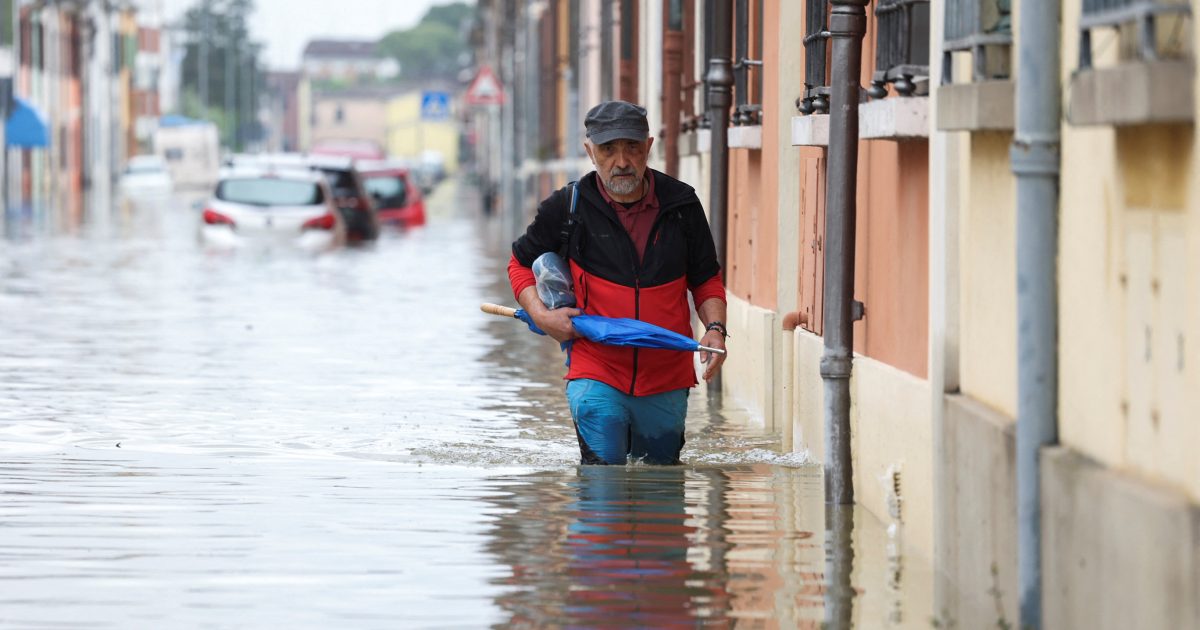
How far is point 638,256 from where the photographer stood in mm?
8570

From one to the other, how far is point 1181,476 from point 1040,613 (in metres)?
1.05

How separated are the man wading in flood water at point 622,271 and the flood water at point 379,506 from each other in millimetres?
397

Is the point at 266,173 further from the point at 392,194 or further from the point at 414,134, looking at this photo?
the point at 414,134

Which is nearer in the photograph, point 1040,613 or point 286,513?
point 1040,613

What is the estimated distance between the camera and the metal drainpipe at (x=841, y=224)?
870 cm

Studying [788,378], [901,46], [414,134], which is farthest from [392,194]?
[414,134]

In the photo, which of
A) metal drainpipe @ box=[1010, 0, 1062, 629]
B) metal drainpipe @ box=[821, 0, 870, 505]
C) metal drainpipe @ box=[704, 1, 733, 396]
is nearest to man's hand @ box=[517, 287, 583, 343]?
metal drainpipe @ box=[821, 0, 870, 505]

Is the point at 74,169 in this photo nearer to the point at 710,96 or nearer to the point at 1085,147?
the point at 710,96

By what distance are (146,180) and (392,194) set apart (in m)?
34.1

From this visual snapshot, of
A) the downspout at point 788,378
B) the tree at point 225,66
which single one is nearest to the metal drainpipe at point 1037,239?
the downspout at point 788,378

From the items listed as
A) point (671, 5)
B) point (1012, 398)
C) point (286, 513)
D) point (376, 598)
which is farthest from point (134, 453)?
point (671, 5)

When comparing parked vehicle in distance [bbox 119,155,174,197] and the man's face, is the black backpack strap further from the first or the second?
parked vehicle in distance [bbox 119,155,174,197]

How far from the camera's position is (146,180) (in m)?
80.5

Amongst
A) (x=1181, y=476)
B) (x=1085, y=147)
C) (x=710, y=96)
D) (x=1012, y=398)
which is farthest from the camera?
(x=710, y=96)
